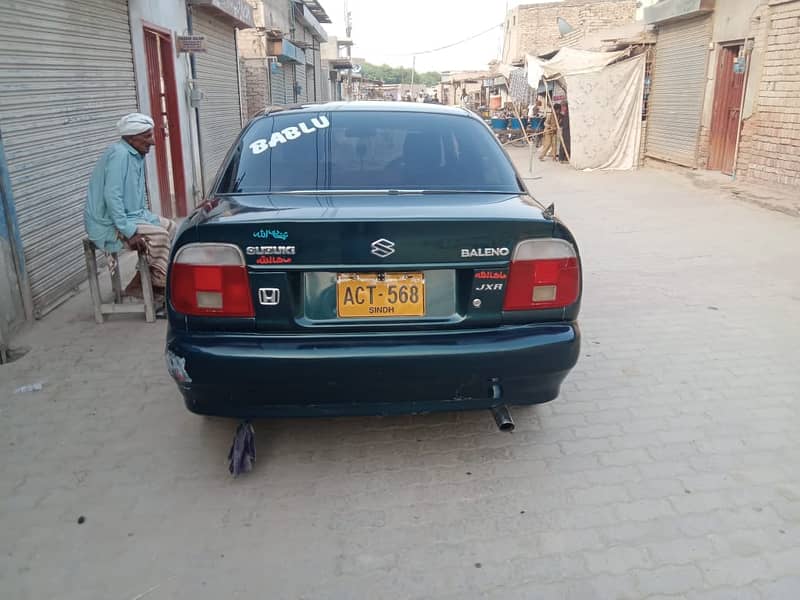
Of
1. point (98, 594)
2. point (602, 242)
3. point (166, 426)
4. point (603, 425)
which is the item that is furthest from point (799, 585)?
point (602, 242)

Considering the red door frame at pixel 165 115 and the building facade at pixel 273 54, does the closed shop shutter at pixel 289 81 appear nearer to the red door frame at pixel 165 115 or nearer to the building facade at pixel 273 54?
the building facade at pixel 273 54

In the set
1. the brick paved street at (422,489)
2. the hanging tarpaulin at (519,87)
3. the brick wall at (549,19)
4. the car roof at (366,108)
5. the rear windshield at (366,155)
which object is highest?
the brick wall at (549,19)

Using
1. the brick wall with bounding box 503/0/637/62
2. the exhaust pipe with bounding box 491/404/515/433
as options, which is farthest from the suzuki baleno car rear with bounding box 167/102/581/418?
the brick wall with bounding box 503/0/637/62

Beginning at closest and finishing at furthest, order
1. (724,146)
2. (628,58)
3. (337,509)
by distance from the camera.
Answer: (337,509) < (724,146) < (628,58)

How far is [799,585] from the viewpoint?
7.47ft

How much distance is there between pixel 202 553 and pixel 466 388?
47.4 inches

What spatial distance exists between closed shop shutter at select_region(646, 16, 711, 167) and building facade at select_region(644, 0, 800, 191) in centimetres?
2

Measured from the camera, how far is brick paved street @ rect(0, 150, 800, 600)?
2342mm

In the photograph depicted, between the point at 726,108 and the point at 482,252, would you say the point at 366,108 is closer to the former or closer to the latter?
the point at 482,252

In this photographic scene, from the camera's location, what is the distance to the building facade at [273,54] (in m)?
17.7

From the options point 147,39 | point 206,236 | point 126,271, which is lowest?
point 126,271

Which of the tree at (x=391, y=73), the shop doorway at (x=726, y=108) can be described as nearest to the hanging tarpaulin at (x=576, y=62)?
the shop doorway at (x=726, y=108)

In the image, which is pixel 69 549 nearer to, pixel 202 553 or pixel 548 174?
pixel 202 553

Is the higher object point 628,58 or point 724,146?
point 628,58
